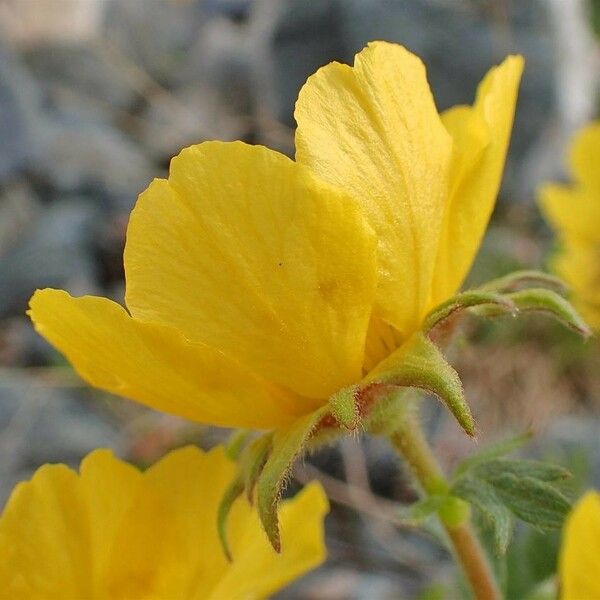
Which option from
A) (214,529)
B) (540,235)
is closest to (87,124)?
(540,235)

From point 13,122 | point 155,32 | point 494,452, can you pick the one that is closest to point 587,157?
point 494,452

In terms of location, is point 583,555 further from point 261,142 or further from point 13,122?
point 13,122

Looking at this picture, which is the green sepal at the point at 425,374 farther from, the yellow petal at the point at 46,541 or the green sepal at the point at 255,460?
the yellow petal at the point at 46,541

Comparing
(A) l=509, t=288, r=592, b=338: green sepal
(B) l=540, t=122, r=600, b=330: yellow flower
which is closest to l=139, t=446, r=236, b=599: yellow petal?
(A) l=509, t=288, r=592, b=338: green sepal

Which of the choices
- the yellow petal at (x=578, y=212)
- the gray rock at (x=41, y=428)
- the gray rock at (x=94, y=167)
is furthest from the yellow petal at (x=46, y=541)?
the gray rock at (x=94, y=167)

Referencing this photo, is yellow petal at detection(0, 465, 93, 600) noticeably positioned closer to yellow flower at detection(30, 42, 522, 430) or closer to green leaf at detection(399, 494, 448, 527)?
yellow flower at detection(30, 42, 522, 430)
